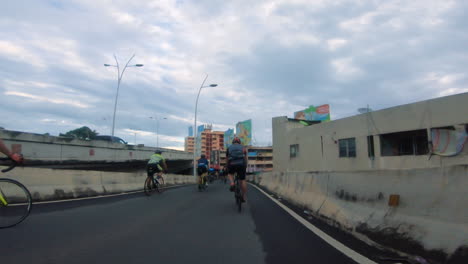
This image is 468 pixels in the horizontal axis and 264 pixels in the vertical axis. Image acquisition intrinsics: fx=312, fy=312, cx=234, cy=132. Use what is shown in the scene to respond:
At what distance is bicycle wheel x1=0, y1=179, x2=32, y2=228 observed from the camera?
447cm

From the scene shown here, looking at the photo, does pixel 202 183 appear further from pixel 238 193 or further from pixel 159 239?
pixel 159 239

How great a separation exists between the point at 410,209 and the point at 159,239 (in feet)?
10.5

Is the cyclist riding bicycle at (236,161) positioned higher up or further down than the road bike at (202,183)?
higher up

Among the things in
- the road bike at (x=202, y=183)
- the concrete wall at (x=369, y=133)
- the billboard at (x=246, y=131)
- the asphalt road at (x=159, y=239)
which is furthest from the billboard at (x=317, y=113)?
the asphalt road at (x=159, y=239)

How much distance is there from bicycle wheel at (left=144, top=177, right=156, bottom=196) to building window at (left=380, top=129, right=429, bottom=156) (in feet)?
75.0

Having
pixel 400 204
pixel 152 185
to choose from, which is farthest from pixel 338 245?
pixel 152 185

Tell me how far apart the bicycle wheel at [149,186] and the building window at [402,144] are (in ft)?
75.0

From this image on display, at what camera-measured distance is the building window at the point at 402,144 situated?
26641 mm

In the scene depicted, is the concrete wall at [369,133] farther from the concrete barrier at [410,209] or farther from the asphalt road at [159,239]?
the asphalt road at [159,239]

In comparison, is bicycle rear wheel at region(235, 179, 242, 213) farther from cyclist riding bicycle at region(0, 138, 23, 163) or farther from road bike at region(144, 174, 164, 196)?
road bike at region(144, 174, 164, 196)

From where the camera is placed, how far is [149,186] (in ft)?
36.2

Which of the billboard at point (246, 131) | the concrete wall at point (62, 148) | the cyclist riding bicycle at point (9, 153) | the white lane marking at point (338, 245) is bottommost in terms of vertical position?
the white lane marking at point (338, 245)

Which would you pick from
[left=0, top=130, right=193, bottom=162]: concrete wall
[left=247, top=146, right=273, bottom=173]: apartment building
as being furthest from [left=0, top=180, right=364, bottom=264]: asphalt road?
[left=247, top=146, right=273, bottom=173]: apartment building

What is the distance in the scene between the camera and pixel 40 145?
2205 centimetres
